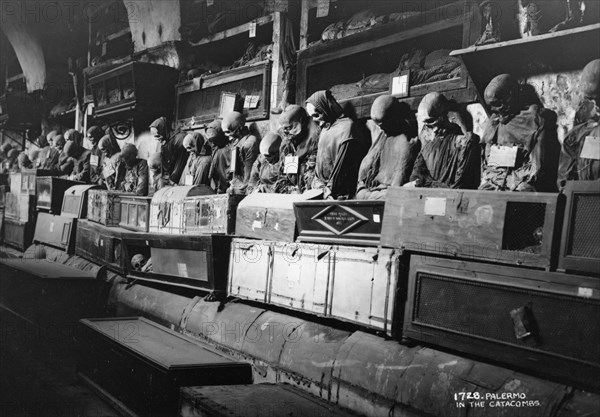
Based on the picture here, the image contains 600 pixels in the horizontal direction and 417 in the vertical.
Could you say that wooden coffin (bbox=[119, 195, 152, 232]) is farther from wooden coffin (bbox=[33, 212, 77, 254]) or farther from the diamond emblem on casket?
the diamond emblem on casket

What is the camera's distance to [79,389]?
17.5ft

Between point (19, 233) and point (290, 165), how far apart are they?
8067mm

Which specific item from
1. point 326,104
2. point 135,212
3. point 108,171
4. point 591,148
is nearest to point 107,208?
point 135,212

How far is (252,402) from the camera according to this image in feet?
11.7

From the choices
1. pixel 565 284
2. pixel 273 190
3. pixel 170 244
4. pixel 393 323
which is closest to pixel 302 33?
pixel 273 190

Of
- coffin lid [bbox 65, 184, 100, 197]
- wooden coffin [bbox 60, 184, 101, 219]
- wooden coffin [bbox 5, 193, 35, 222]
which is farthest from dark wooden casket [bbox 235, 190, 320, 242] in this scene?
wooden coffin [bbox 5, 193, 35, 222]

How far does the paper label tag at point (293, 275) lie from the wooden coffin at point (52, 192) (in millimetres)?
7447

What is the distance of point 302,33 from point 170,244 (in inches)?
128

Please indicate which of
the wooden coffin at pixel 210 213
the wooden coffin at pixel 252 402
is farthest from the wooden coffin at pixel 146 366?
the wooden coffin at pixel 210 213

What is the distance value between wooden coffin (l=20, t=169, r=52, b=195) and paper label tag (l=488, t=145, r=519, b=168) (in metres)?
10.1

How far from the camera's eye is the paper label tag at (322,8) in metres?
6.79

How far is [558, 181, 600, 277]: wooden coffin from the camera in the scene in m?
2.87

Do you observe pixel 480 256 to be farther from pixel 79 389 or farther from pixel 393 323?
pixel 79 389

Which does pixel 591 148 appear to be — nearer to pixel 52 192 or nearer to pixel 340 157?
pixel 340 157
